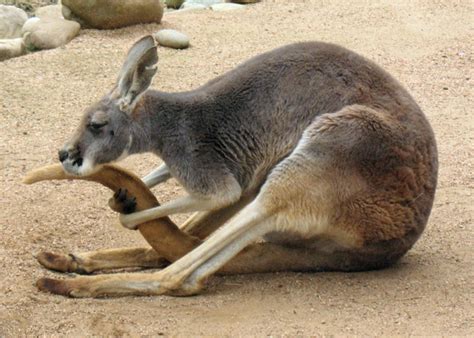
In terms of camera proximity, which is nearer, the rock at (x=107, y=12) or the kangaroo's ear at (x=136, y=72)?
the kangaroo's ear at (x=136, y=72)

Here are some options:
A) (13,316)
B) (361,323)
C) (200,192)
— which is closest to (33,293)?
(13,316)

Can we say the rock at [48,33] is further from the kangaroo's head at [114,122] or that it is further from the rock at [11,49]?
the kangaroo's head at [114,122]

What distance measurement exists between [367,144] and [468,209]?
1.80m

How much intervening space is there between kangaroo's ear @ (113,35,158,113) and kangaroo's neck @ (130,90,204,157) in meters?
0.11

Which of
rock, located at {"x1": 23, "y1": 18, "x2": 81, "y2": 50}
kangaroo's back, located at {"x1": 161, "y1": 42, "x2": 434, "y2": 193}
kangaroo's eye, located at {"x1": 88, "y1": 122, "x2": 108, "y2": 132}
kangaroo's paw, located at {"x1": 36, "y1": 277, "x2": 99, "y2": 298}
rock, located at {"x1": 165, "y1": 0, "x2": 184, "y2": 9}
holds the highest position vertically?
kangaroo's back, located at {"x1": 161, "y1": 42, "x2": 434, "y2": 193}

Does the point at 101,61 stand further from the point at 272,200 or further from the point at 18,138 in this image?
the point at 272,200

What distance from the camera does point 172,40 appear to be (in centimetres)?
1122

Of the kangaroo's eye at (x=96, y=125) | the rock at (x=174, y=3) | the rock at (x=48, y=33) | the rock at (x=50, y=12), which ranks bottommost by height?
the rock at (x=174, y=3)

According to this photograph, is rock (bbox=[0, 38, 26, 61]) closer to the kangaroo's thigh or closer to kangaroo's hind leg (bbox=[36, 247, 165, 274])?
kangaroo's hind leg (bbox=[36, 247, 165, 274])

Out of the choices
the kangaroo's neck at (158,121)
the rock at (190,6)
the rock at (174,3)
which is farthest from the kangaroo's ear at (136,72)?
the rock at (174,3)

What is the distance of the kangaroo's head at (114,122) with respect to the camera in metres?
5.81

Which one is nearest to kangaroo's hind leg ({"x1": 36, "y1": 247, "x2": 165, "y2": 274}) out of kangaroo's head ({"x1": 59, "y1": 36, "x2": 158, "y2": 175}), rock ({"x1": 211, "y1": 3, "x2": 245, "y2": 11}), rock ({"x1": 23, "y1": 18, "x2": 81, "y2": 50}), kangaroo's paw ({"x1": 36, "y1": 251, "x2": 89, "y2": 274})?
kangaroo's paw ({"x1": 36, "y1": 251, "x2": 89, "y2": 274})

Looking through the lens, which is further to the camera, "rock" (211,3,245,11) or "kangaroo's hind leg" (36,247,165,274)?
"rock" (211,3,245,11)

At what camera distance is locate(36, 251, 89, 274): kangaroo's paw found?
19.7 ft
